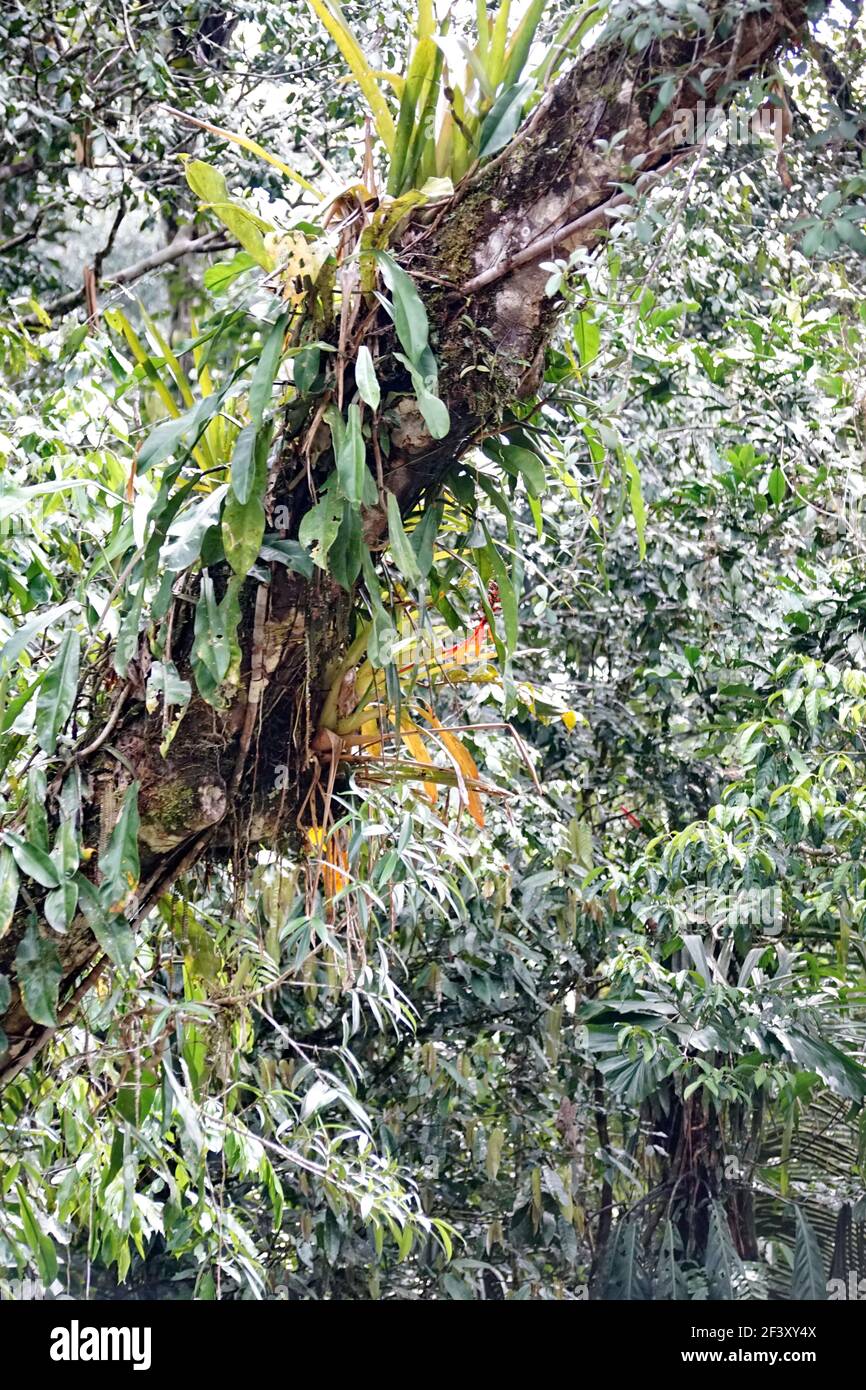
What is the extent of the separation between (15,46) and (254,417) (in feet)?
7.42

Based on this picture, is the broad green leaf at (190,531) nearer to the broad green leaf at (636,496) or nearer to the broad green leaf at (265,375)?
the broad green leaf at (265,375)

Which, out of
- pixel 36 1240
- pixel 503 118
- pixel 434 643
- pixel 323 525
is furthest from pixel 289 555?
pixel 36 1240

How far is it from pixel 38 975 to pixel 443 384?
0.69 m

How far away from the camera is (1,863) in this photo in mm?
1181

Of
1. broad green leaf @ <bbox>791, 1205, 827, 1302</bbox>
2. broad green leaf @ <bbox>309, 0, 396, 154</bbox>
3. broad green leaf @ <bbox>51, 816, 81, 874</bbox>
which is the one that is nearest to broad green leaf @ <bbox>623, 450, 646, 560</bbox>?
broad green leaf @ <bbox>309, 0, 396, 154</bbox>

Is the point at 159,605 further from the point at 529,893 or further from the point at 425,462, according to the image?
the point at 529,893

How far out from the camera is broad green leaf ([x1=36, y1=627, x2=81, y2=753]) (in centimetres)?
117

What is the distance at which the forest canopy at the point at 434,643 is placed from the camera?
1151 mm

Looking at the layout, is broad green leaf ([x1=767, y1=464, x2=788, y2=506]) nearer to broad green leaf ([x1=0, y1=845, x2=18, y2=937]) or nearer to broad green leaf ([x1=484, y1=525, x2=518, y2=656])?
broad green leaf ([x1=484, y1=525, x2=518, y2=656])

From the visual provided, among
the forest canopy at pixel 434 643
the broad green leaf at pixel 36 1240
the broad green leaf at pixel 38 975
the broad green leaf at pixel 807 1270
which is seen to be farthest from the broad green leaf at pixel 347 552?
the broad green leaf at pixel 807 1270

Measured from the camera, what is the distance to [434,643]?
1.43 meters

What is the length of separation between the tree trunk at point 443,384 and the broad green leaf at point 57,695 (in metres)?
0.06

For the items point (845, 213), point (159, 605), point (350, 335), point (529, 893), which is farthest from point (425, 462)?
point (529, 893)

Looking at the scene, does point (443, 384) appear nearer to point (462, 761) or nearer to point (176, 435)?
point (176, 435)
